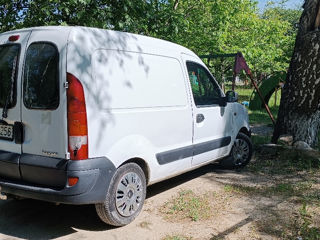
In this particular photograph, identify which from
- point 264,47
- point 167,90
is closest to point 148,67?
point 167,90

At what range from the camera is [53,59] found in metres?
3.33

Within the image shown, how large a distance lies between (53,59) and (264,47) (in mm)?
17888

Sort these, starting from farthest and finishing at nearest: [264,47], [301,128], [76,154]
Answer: [264,47] → [301,128] → [76,154]

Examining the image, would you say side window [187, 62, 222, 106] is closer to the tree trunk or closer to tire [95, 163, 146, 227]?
tire [95, 163, 146, 227]

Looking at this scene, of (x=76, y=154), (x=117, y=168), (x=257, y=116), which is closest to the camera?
(x=76, y=154)

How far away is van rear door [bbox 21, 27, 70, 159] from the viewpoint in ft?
10.7

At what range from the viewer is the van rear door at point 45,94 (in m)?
3.26

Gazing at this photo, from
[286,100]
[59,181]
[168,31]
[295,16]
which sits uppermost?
[295,16]

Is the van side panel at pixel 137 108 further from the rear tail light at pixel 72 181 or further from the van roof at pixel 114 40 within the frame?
the rear tail light at pixel 72 181

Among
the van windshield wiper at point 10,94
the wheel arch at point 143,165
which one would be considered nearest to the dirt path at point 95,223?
the wheel arch at point 143,165

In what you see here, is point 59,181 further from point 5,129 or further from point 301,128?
point 301,128

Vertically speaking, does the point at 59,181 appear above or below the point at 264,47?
below

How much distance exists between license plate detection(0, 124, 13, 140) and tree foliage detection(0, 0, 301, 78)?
341cm

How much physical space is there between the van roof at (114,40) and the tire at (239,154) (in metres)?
2.23
